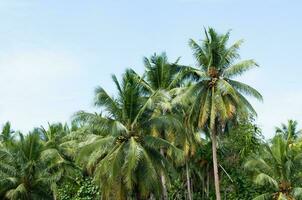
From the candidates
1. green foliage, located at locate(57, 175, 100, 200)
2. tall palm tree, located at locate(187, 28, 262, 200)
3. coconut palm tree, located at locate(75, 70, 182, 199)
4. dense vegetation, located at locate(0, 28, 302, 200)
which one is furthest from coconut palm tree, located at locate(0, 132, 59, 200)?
tall palm tree, located at locate(187, 28, 262, 200)

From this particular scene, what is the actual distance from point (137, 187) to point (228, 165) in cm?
1429

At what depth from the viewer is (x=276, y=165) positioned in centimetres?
3303

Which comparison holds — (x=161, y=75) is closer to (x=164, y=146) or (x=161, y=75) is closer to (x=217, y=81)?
(x=217, y=81)

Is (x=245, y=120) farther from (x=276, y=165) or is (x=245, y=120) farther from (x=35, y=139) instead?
(x=35, y=139)

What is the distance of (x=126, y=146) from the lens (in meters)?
25.7

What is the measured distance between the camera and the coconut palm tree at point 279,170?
32406mm

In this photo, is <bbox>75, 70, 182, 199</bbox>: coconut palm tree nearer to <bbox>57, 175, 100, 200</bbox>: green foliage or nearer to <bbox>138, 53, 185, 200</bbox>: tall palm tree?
<bbox>138, 53, 185, 200</bbox>: tall palm tree

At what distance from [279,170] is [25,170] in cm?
1653

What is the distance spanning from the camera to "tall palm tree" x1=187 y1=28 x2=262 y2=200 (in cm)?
2966

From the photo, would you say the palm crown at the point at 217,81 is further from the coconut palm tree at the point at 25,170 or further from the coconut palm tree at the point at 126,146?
the coconut palm tree at the point at 25,170

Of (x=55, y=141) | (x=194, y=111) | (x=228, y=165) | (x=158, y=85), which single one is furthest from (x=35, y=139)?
(x=228, y=165)

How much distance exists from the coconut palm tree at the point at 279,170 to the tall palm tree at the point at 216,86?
13.3ft

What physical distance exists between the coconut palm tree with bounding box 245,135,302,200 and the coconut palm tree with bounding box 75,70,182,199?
8306 mm

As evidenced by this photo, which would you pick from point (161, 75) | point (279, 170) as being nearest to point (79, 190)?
point (161, 75)
